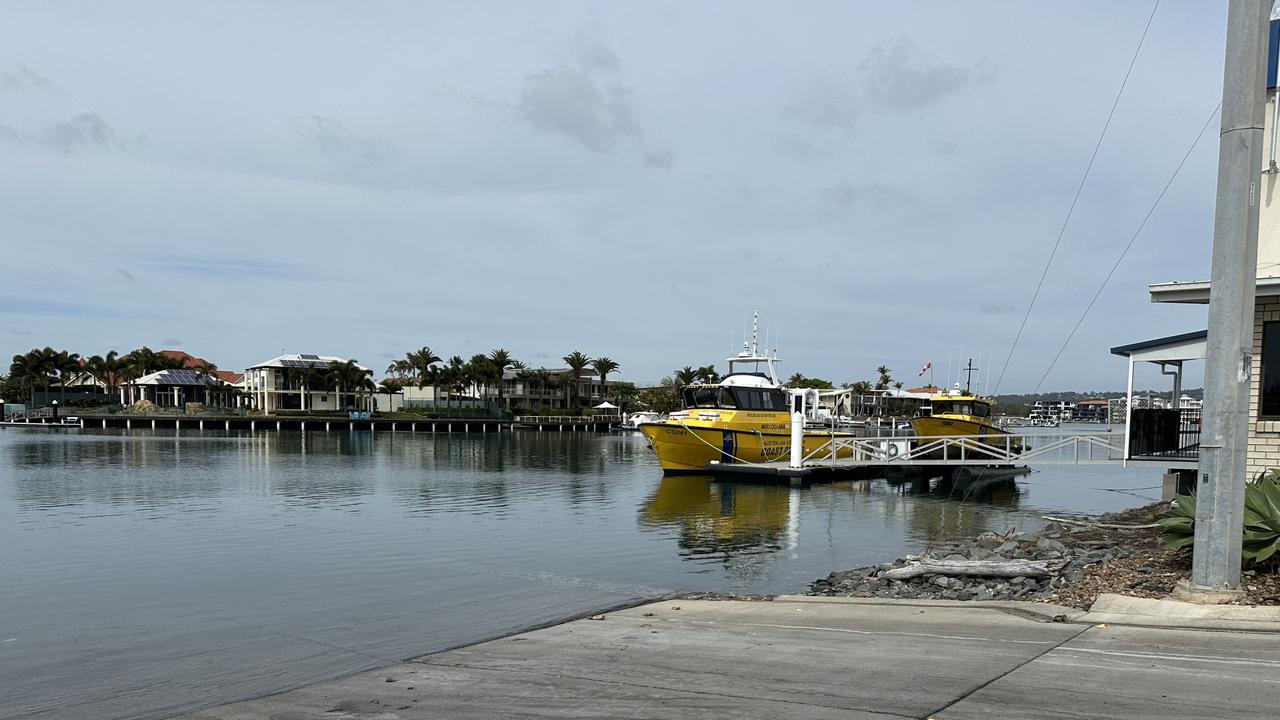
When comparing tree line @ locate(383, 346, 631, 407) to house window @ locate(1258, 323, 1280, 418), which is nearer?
house window @ locate(1258, 323, 1280, 418)

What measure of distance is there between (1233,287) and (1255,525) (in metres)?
3.15

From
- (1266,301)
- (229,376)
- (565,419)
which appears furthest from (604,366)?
(1266,301)

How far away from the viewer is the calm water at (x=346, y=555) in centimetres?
1187

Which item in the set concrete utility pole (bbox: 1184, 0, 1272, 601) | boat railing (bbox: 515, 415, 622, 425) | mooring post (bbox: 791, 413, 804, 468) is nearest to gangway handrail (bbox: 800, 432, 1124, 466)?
mooring post (bbox: 791, 413, 804, 468)

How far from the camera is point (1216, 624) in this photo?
353 inches

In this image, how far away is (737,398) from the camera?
43.7 meters

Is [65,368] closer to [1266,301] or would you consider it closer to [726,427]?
[726,427]

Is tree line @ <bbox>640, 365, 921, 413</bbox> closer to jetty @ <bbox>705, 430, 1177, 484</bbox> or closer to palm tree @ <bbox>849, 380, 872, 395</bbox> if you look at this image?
palm tree @ <bbox>849, 380, 872, 395</bbox>

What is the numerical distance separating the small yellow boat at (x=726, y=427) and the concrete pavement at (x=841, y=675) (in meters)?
32.6

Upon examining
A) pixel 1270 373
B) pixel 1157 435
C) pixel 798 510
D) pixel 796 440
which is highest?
pixel 1270 373

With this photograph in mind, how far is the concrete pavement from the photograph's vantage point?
22.6 feet

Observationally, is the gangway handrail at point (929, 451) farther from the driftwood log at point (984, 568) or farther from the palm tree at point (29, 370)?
the palm tree at point (29, 370)

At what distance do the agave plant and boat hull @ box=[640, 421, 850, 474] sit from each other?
31.3 meters

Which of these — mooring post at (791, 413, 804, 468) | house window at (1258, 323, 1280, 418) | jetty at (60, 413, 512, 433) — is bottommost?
jetty at (60, 413, 512, 433)
